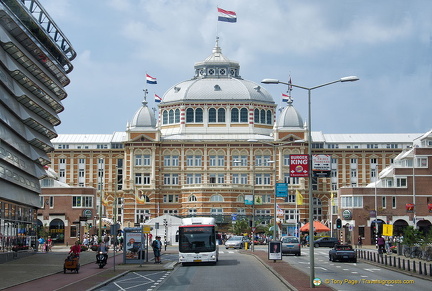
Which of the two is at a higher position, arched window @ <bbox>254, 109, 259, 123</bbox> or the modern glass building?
arched window @ <bbox>254, 109, 259, 123</bbox>

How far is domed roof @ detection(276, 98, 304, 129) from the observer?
148m

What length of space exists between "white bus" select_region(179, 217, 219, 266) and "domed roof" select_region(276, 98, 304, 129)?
90.1 meters

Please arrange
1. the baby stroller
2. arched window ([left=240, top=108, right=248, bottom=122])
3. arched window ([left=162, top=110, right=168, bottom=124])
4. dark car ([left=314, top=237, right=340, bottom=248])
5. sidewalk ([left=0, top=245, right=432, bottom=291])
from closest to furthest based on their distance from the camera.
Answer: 1. sidewalk ([left=0, top=245, right=432, bottom=291])
2. the baby stroller
3. dark car ([left=314, top=237, right=340, bottom=248])
4. arched window ([left=240, top=108, right=248, bottom=122])
5. arched window ([left=162, top=110, right=168, bottom=124])

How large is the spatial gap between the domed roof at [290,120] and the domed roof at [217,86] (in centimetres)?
622

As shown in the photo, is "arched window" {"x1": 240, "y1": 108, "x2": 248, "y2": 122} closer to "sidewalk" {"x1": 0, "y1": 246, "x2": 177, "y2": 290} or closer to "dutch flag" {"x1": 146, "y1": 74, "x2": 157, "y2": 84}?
"dutch flag" {"x1": 146, "y1": 74, "x2": 157, "y2": 84}

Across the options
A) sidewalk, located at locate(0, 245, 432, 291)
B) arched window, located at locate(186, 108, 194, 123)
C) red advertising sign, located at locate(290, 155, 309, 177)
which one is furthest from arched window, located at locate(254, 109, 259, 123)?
red advertising sign, located at locate(290, 155, 309, 177)

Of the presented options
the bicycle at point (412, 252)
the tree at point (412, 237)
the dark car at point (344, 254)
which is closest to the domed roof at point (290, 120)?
the tree at point (412, 237)

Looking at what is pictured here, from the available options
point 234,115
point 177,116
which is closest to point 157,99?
point 177,116

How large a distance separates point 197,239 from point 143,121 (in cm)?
9135

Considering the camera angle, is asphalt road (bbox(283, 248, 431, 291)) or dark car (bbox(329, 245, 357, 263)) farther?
dark car (bbox(329, 245, 357, 263))

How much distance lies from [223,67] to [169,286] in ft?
414

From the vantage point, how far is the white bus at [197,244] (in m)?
57.7

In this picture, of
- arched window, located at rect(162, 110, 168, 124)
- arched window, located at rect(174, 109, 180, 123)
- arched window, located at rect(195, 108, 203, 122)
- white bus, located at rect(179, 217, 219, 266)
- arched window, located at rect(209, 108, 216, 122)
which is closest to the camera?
white bus, located at rect(179, 217, 219, 266)

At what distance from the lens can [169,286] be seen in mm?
38906
